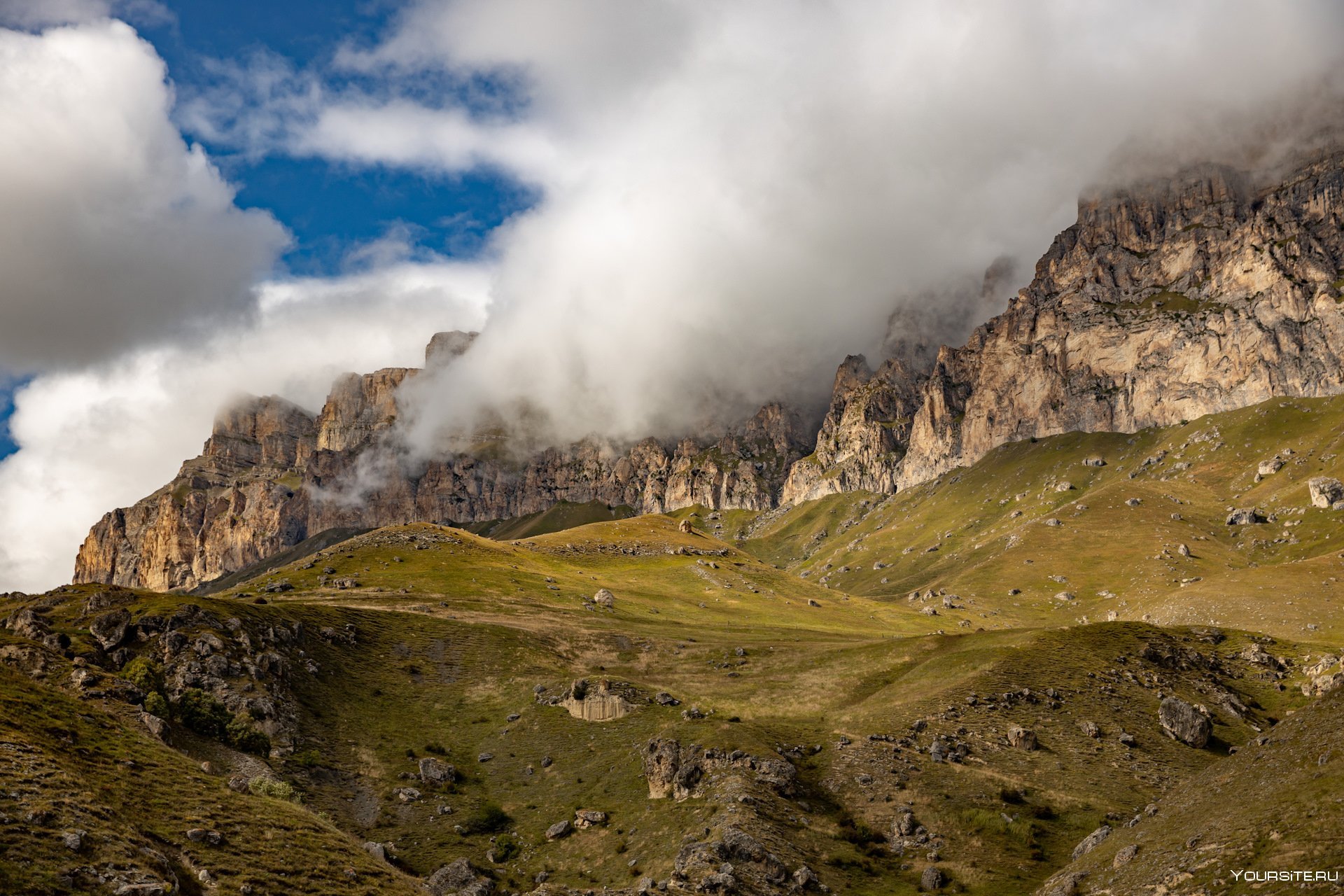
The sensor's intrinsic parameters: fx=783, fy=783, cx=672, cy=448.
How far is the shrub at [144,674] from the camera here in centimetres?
7261

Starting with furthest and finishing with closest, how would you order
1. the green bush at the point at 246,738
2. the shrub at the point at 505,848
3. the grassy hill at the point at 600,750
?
1. the green bush at the point at 246,738
2. the shrub at the point at 505,848
3. the grassy hill at the point at 600,750

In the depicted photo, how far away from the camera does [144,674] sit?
244ft

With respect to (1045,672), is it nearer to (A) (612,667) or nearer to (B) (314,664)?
(A) (612,667)

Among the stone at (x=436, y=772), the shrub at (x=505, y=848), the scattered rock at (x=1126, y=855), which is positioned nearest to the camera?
the scattered rock at (x=1126, y=855)

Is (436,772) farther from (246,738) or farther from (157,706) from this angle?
(157,706)

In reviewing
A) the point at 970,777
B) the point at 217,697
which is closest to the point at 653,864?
the point at 970,777

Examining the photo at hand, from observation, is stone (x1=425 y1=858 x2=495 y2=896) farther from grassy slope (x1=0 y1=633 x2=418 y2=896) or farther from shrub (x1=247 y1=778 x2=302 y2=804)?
grassy slope (x1=0 y1=633 x2=418 y2=896)

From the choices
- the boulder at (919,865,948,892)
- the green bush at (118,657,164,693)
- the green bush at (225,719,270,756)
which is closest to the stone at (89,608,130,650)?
the green bush at (118,657,164,693)

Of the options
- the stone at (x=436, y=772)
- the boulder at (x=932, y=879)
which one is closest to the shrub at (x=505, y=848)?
the stone at (x=436, y=772)

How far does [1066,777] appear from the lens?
72.4 meters

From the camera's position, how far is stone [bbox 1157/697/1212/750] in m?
80.8

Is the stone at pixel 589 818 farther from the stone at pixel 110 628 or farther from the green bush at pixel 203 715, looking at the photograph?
the stone at pixel 110 628

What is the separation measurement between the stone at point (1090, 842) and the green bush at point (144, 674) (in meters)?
76.9

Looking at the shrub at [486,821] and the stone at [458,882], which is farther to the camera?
the shrub at [486,821]
